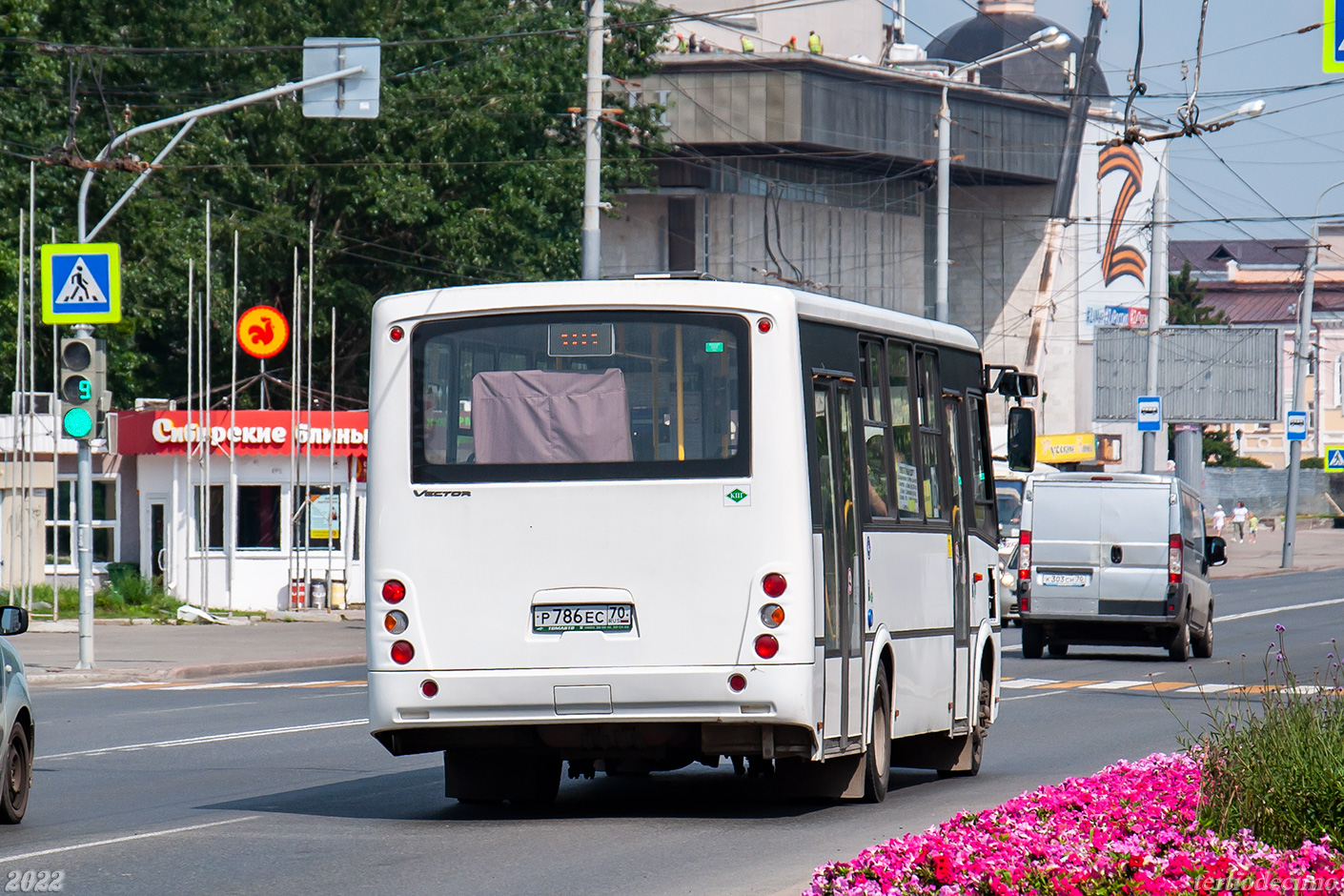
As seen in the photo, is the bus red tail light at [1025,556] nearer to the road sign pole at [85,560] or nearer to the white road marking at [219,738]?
the white road marking at [219,738]

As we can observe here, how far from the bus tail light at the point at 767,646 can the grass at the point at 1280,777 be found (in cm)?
272

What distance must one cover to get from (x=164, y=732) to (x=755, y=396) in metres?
8.66

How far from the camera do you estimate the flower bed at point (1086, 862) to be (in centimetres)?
618

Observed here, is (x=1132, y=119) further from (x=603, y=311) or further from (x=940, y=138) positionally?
(x=603, y=311)

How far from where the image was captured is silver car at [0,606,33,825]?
34.6 feet

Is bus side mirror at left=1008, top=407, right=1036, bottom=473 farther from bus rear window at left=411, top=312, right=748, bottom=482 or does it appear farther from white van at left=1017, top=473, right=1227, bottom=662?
Answer: white van at left=1017, top=473, right=1227, bottom=662

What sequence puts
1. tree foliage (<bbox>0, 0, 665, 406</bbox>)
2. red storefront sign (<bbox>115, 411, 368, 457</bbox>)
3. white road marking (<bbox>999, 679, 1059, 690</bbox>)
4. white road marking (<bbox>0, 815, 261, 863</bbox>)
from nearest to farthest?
white road marking (<bbox>0, 815, 261, 863</bbox>)
white road marking (<bbox>999, 679, 1059, 690</bbox>)
red storefront sign (<bbox>115, 411, 368, 457</bbox>)
tree foliage (<bbox>0, 0, 665, 406</bbox>)

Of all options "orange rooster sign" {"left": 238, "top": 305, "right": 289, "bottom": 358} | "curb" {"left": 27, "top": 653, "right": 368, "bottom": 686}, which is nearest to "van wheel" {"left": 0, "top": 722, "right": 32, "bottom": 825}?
"curb" {"left": 27, "top": 653, "right": 368, "bottom": 686}

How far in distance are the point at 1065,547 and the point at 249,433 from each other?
1804cm

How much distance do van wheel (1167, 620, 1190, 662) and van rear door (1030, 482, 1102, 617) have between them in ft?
3.64

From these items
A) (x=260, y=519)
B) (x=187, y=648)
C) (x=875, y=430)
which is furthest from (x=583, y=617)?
(x=260, y=519)

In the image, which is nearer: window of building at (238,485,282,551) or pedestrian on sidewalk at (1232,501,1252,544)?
window of building at (238,485,282,551)

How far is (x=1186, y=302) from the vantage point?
100250 mm

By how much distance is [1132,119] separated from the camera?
96.6 feet
